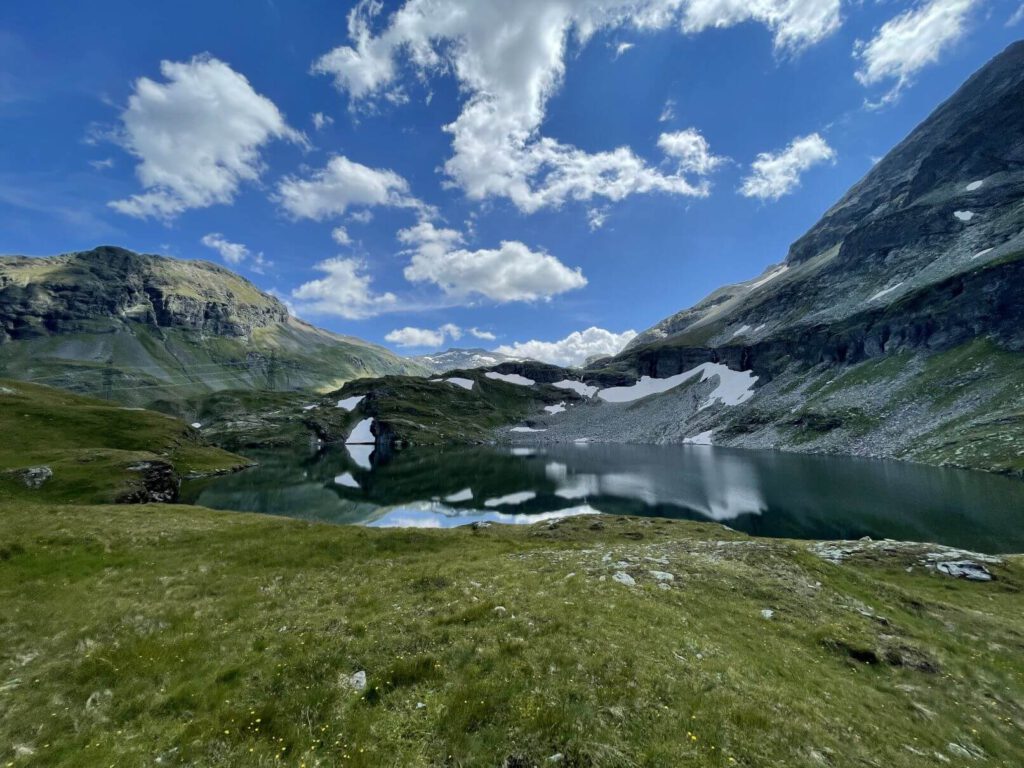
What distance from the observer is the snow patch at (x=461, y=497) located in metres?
82.9

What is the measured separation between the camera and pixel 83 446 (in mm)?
79812

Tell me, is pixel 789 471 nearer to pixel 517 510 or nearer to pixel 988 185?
pixel 517 510

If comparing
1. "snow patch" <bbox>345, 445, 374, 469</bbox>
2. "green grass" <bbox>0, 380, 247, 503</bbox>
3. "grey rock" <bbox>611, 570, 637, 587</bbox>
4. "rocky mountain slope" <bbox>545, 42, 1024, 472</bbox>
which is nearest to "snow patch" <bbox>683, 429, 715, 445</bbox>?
"rocky mountain slope" <bbox>545, 42, 1024, 472</bbox>

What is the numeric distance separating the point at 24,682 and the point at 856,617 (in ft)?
91.3

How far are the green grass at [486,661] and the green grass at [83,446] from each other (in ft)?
126

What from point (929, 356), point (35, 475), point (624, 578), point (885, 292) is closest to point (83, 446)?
point (35, 475)

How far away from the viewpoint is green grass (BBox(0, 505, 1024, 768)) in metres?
9.09

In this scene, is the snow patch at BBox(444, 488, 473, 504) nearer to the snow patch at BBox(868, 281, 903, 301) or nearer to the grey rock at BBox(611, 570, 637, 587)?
the grey rock at BBox(611, 570, 637, 587)

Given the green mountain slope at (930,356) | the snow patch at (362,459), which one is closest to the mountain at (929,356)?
the green mountain slope at (930,356)

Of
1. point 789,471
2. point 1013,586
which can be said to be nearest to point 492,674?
point 1013,586

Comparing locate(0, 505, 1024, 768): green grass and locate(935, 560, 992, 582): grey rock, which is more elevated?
locate(0, 505, 1024, 768): green grass

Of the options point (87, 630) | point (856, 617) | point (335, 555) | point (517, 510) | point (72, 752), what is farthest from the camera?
point (517, 510)

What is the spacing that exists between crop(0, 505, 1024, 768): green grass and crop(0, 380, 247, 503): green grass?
126 ft

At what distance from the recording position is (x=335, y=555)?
25109mm
